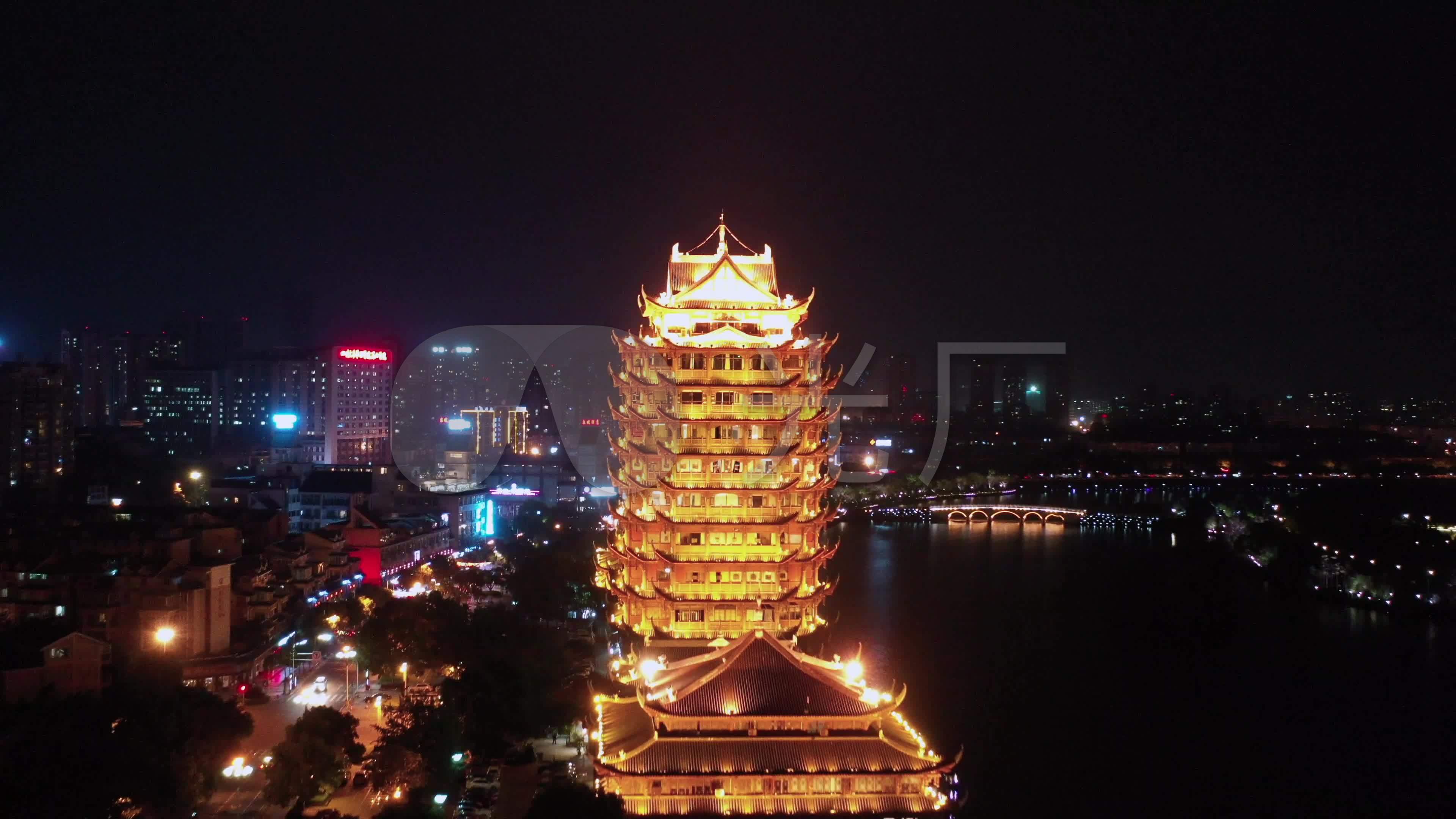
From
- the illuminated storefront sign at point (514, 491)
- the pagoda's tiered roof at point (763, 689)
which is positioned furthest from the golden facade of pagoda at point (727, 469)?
the illuminated storefront sign at point (514, 491)

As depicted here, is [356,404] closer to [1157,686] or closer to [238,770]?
[238,770]

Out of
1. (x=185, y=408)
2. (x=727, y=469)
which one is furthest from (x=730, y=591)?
(x=185, y=408)

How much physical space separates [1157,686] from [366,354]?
39.6 m

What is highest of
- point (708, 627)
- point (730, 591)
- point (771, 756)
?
point (730, 591)

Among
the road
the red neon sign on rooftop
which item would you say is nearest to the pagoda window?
the road

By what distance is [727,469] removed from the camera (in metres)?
15.3

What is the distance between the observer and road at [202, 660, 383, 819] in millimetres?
11891

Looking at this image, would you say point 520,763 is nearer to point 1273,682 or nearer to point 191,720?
point 191,720

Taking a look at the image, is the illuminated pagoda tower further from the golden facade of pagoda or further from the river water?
the river water

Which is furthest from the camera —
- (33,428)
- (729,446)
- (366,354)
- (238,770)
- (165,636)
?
(366,354)

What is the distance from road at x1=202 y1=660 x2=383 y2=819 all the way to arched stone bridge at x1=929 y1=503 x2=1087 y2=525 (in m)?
31.5

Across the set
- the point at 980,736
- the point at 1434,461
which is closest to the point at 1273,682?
the point at 980,736

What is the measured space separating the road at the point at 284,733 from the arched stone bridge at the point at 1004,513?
3149 cm

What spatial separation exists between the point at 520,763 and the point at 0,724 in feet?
18.4
